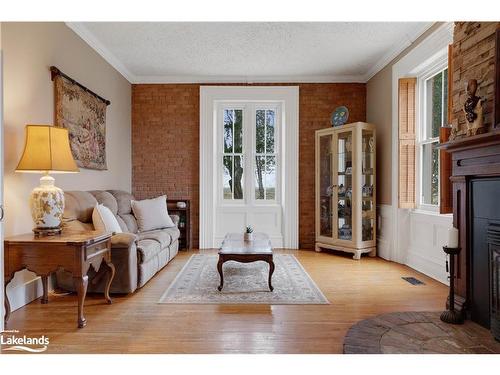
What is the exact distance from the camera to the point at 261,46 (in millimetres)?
4668

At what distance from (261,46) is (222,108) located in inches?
65.9

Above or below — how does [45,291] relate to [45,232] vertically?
below

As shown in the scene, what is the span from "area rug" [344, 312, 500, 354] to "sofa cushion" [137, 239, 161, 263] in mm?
2133

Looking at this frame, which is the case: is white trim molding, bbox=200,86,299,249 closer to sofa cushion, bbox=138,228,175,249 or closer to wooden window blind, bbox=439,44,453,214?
sofa cushion, bbox=138,228,175,249

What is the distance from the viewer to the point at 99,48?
460cm

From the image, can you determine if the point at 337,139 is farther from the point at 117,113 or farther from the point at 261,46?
the point at 117,113

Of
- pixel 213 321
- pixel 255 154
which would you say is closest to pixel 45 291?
pixel 213 321

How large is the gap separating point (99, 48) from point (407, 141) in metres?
4.34

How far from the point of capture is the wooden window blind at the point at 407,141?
462 centimetres

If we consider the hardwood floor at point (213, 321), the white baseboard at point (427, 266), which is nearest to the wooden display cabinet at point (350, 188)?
the white baseboard at point (427, 266)

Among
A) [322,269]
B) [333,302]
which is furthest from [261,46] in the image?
[333,302]

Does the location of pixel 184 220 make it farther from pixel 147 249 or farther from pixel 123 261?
pixel 123 261

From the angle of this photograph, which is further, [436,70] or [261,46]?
[261,46]

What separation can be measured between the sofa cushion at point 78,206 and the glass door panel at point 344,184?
3.55 meters
